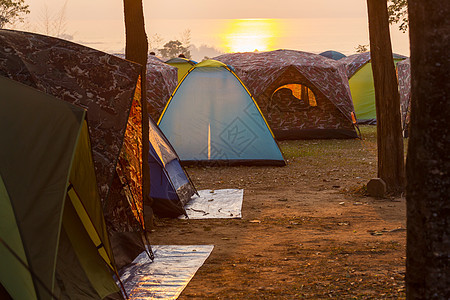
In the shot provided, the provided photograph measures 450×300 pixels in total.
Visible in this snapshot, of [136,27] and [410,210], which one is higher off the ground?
[136,27]

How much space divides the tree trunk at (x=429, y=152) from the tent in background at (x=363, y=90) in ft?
65.7

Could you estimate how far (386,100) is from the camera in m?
9.81

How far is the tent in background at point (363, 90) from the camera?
2380 centimetres

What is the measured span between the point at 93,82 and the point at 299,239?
2851 mm

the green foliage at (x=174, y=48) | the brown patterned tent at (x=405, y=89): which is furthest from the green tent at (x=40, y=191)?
the green foliage at (x=174, y=48)

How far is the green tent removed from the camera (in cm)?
400

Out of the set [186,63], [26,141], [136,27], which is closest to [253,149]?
[136,27]

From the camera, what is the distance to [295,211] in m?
9.02

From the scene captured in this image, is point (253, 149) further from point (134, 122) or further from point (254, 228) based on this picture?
point (134, 122)

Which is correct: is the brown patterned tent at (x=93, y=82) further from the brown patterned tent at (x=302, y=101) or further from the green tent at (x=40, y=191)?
the brown patterned tent at (x=302, y=101)

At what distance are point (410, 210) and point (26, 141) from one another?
2.44 meters

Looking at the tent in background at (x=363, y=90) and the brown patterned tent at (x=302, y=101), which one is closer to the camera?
the brown patterned tent at (x=302, y=101)

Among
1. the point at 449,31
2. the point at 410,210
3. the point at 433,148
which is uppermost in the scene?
the point at 449,31

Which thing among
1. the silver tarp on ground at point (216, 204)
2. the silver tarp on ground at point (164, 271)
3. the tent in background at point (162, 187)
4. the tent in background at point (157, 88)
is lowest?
the silver tarp on ground at point (216, 204)
